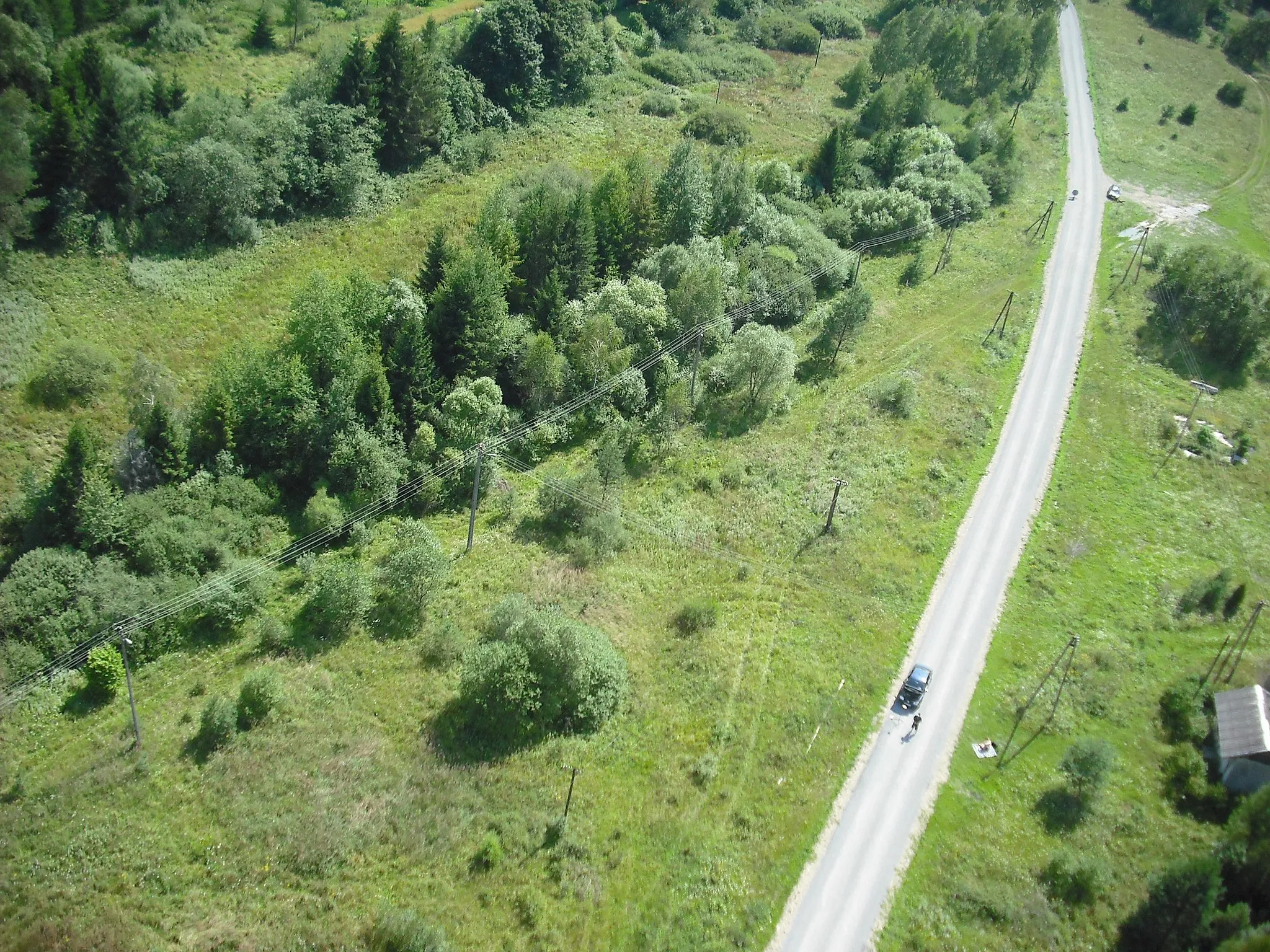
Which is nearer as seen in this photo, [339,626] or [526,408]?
[339,626]

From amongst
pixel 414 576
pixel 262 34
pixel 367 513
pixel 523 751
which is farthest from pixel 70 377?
pixel 262 34

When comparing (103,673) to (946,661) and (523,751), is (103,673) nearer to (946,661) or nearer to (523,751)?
(523,751)

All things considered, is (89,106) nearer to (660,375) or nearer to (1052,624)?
(660,375)

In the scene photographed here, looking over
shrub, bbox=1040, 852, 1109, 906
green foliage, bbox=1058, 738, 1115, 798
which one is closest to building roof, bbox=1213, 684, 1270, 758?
green foliage, bbox=1058, 738, 1115, 798

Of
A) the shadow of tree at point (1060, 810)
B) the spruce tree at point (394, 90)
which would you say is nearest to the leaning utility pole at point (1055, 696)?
the shadow of tree at point (1060, 810)

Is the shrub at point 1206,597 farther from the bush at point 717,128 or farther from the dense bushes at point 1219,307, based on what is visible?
the bush at point 717,128

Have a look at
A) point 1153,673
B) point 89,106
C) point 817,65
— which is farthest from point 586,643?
point 817,65
